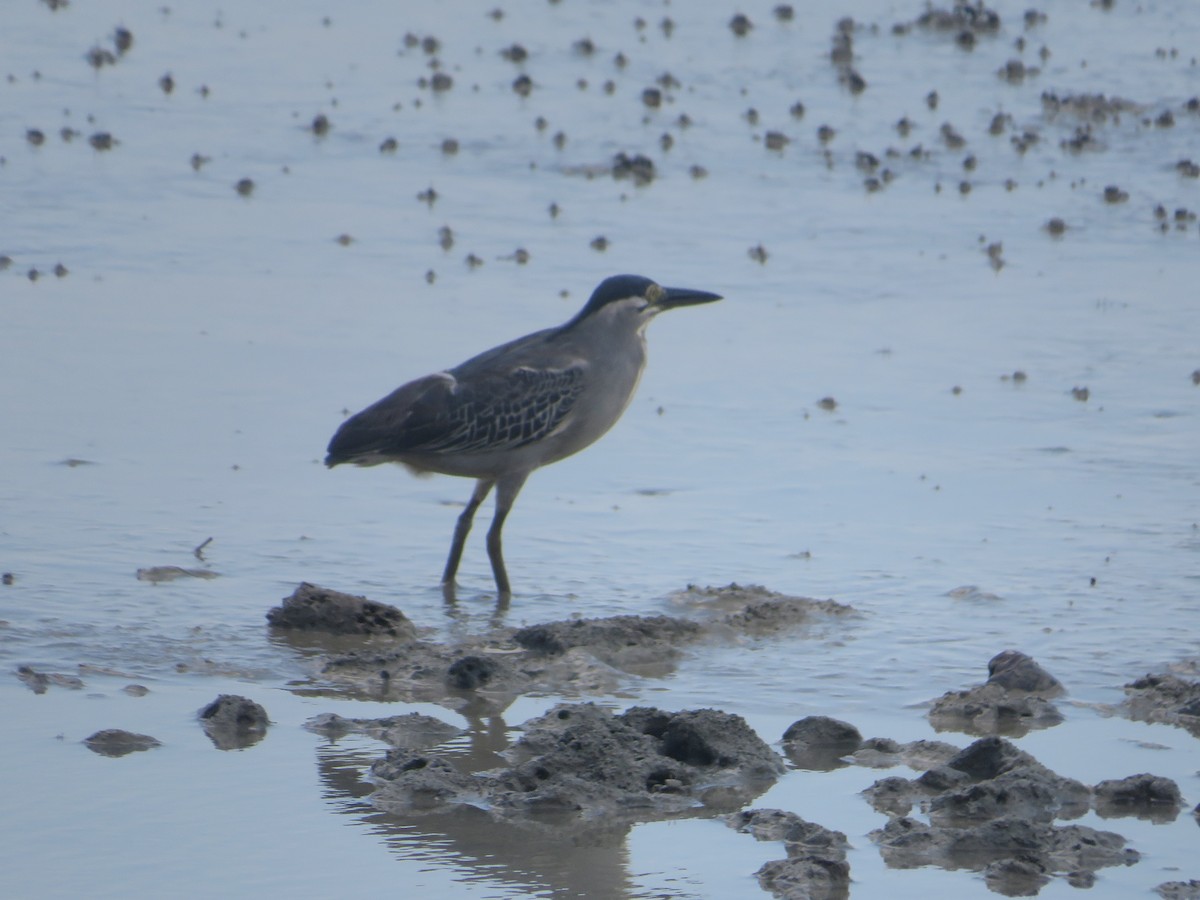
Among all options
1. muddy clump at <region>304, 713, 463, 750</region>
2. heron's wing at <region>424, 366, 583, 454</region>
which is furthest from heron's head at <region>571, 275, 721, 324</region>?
muddy clump at <region>304, 713, 463, 750</region>

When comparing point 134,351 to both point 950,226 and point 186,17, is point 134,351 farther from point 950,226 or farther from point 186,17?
point 186,17

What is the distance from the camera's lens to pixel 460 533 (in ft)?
30.0

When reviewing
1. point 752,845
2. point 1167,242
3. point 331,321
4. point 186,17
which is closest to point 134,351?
point 331,321

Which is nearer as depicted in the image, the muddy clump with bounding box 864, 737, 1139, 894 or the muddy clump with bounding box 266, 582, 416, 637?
the muddy clump with bounding box 864, 737, 1139, 894

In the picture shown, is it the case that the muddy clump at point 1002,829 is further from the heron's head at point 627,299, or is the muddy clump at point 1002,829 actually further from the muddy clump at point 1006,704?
the heron's head at point 627,299

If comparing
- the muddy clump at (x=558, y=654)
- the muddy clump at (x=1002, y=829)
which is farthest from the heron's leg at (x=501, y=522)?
the muddy clump at (x=1002, y=829)

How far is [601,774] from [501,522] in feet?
9.75

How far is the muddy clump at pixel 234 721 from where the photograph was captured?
6.61m

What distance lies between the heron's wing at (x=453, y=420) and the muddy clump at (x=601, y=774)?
277 cm

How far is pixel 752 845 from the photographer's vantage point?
5.90 m

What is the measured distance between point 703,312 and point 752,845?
331 inches

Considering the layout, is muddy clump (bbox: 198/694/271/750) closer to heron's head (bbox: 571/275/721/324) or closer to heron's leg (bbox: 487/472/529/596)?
heron's leg (bbox: 487/472/529/596)

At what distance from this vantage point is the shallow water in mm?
6250

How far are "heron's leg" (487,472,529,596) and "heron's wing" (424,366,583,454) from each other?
7.6 inches
